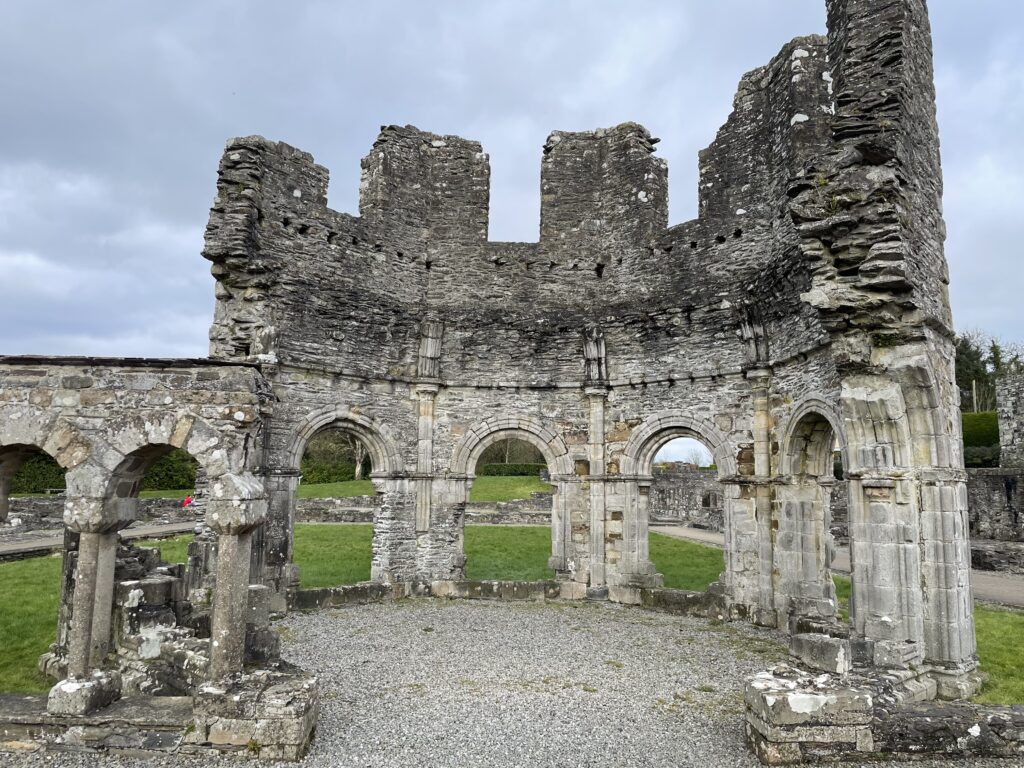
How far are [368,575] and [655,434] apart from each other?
24.0 ft

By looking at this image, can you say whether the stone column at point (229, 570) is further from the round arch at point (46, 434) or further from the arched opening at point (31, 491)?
the arched opening at point (31, 491)

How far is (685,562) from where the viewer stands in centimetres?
1845

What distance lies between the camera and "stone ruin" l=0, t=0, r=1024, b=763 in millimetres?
6285

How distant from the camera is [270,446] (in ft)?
40.0

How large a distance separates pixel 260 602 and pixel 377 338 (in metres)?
7.28

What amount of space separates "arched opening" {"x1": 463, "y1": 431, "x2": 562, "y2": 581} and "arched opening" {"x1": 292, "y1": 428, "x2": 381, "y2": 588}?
9.55 feet

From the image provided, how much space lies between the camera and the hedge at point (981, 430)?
26.8 meters

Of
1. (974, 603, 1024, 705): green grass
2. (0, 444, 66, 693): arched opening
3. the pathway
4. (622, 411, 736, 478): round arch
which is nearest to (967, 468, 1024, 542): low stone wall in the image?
(974, 603, 1024, 705): green grass

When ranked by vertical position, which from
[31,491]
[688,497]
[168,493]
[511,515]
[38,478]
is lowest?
[511,515]

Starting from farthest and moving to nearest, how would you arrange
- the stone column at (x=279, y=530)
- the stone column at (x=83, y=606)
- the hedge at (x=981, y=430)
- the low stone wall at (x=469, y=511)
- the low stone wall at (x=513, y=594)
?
the low stone wall at (x=469, y=511) < the hedge at (x=981, y=430) < the low stone wall at (x=513, y=594) < the stone column at (x=279, y=530) < the stone column at (x=83, y=606)

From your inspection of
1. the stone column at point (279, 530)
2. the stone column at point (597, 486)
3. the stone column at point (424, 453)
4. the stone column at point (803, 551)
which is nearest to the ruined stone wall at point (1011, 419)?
the stone column at point (803, 551)

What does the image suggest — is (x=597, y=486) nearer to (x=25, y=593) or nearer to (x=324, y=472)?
(x=25, y=593)

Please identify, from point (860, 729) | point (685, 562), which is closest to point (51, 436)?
point (860, 729)

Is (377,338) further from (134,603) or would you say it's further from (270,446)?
(134,603)
